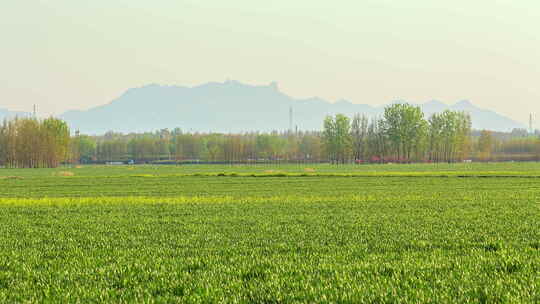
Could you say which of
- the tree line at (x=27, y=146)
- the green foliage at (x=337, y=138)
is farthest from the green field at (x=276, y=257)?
the green foliage at (x=337, y=138)

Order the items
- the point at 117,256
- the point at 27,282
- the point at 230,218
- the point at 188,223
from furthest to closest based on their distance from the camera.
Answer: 1. the point at 230,218
2. the point at 188,223
3. the point at 117,256
4. the point at 27,282

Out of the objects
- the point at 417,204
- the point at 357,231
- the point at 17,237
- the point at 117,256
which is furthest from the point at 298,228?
the point at 417,204

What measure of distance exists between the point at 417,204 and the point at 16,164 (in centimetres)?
17259

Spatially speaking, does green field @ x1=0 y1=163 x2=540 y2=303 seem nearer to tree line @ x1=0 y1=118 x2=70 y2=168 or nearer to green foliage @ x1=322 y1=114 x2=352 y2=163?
tree line @ x1=0 y1=118 x2=70 y2=168

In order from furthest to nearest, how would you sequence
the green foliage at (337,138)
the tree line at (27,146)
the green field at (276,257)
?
the green foliage at (337,138), the tree line at (27,146), the green field at (276,257)

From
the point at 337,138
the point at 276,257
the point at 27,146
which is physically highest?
the point at 337,138

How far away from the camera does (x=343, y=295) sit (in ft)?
36.3

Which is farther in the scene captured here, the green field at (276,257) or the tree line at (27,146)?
the tree line at (27,146)

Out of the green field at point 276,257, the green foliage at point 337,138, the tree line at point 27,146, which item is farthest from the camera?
the green foliage at point 337,138

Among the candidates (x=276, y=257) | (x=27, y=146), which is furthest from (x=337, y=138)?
(x=276, y=257)

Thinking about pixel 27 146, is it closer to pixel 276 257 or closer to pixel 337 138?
pixel 337 138

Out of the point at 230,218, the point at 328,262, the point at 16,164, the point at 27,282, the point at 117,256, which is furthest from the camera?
the point at 16,164

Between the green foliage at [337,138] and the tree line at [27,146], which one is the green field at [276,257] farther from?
the green foliage at [337,138]

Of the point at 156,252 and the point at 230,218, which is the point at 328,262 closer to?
the point at 156,252
